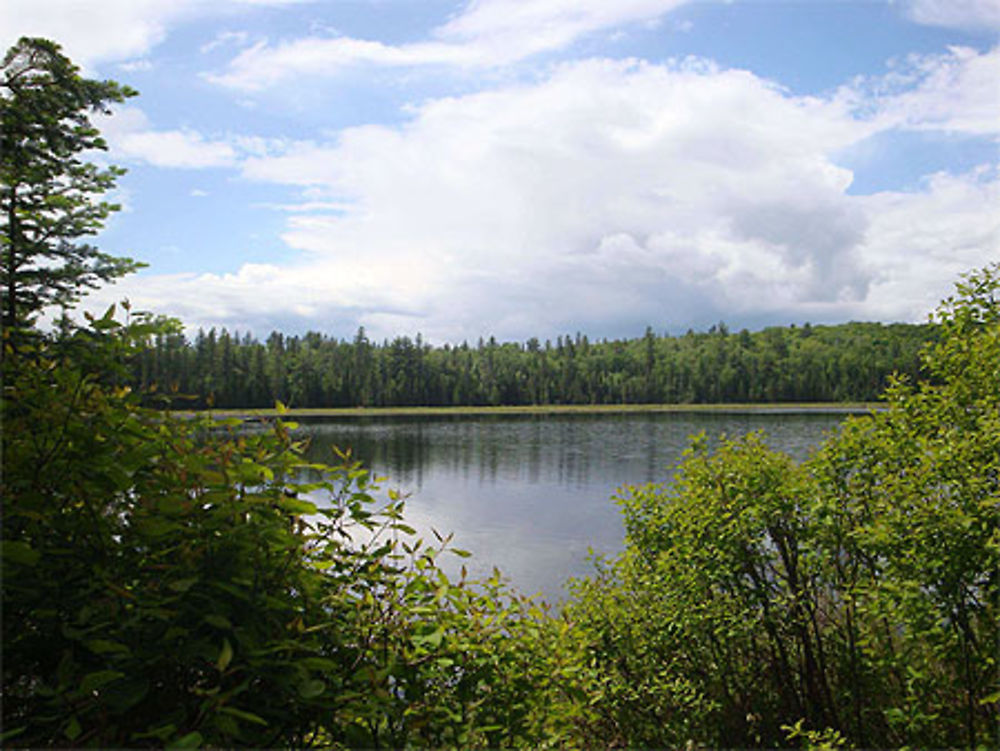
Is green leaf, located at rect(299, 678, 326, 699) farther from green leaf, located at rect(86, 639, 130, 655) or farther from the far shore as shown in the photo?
the far shore

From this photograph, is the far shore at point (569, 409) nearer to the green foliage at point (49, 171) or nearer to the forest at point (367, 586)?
the green foliage at point (49, 171)

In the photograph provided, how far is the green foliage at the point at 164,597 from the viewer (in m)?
1.71

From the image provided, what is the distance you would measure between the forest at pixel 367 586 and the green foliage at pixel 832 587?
1.1 inches

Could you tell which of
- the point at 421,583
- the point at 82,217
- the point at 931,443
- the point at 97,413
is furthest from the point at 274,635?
the point at 82,217

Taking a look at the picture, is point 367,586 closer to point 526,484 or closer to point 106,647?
point 106,647

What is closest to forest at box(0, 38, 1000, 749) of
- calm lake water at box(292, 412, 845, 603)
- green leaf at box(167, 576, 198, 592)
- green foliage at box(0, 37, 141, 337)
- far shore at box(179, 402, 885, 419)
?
green leaf at box(167, 576, 198, 592)

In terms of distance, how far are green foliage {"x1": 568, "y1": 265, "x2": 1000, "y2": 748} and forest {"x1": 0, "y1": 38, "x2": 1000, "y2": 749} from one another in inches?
1.1

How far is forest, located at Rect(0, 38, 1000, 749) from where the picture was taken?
1779 millimetres

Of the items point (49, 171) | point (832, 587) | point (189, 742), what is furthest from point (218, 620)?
point (49, 171)

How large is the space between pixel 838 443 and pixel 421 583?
473cm

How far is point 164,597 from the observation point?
1.82 meters

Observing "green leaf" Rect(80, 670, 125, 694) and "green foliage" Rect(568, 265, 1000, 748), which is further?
"green foliage" Rect(568, 265, 1000, 748)

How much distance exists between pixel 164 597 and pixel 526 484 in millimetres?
36898

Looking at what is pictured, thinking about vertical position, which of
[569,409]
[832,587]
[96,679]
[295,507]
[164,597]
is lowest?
[569,409]
